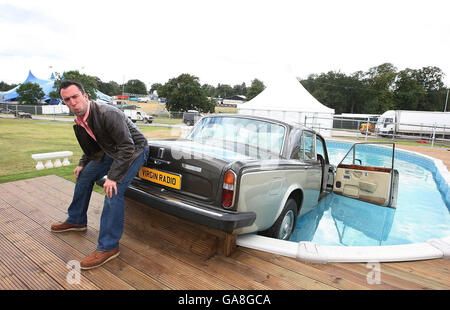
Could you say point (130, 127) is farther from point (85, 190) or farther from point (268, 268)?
point (268, 268)

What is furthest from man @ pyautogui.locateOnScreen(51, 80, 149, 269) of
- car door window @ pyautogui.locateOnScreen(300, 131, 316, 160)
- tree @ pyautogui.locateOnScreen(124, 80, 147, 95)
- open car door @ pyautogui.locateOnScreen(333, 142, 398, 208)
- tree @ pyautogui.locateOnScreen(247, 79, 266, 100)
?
tree @ pyautogui.locateOnScreen(124, 80, 147, 95)

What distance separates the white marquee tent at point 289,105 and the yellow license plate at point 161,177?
54.5ft

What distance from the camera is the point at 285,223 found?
305 centimetres

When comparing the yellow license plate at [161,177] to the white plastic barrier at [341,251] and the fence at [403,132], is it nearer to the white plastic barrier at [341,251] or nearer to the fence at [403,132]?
the white plastic barrier at [341,251]

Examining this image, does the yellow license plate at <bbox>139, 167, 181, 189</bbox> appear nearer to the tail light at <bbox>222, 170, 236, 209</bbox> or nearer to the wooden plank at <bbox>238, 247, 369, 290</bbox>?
the tail light at <bbox>222, 170, 236, 209</bbox>

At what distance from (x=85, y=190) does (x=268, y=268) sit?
6.48 ft

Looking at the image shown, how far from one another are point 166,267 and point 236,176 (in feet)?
3.23

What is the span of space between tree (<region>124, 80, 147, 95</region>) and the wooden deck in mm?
104835

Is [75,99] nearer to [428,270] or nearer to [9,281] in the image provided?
[9,281]

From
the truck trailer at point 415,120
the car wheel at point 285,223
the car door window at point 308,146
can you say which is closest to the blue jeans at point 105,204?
the car wheel at point 285,223

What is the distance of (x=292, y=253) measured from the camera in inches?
98.0

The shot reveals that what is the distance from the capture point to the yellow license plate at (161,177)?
99.0 inches

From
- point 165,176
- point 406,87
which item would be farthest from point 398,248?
point 406,87

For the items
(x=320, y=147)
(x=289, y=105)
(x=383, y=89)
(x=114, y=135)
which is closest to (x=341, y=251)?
(x=320, y=147)
